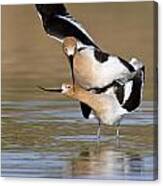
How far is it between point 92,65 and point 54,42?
16 centimetres

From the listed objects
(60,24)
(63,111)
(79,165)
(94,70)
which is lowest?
(79,165)

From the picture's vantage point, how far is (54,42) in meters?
2.24

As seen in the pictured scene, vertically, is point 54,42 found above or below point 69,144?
above

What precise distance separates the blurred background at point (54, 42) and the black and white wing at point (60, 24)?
0.06 ft

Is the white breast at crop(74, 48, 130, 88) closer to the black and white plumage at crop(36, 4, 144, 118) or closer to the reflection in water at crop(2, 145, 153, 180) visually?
the black and white plumage at crop(36, 4, 144, 118)

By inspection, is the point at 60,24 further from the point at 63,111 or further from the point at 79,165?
the point at 79,165

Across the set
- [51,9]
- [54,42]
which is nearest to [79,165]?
[54,42]

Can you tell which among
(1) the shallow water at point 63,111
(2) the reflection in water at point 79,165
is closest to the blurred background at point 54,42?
(1) the shallow water at point 63,111

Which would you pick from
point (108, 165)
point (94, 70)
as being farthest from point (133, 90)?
point (108, 165)

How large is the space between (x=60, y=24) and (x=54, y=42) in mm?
66

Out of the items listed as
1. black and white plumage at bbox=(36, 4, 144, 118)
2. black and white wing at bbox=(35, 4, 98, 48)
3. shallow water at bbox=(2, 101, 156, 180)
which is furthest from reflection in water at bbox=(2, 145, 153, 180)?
black and white wing at bbox=(35, 4, 98, 48)

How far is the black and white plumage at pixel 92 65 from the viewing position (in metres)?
2.18

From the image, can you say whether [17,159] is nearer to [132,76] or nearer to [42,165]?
[42,165]

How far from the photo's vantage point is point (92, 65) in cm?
221
